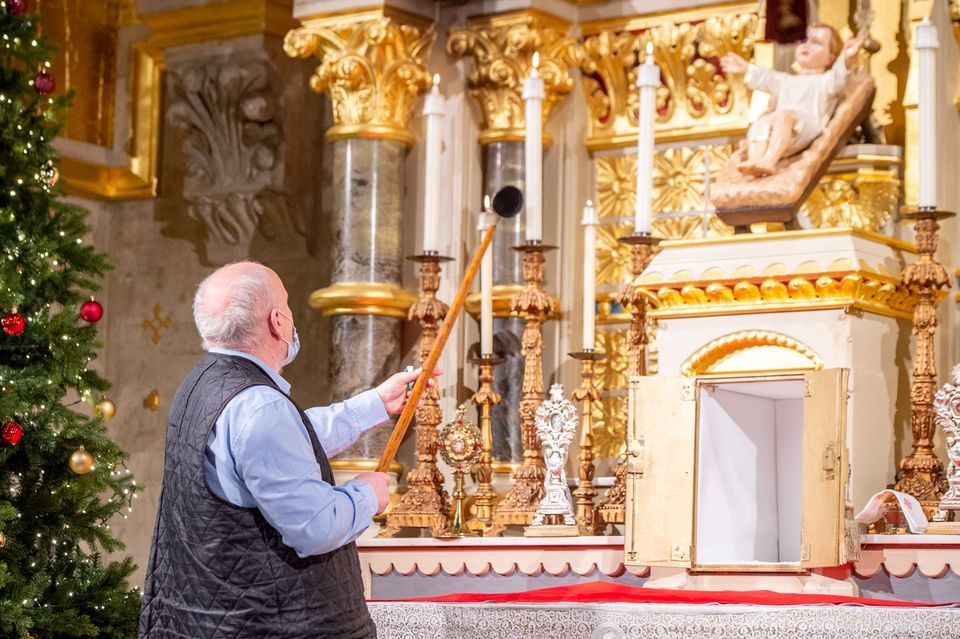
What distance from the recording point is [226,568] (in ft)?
10.6

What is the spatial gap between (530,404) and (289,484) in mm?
2266

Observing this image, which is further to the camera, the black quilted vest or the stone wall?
the stone wall

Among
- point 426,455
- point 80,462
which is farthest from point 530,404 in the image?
point 80,462

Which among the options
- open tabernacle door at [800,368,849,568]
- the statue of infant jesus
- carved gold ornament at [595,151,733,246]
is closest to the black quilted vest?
open tabernacle door at [800,368,849,568]

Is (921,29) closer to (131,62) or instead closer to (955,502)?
(955,502)

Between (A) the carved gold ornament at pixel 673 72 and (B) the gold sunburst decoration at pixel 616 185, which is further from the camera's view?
(B) the gold sunburst decoration at pixel 616 185

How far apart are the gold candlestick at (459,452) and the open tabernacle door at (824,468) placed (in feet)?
3.85

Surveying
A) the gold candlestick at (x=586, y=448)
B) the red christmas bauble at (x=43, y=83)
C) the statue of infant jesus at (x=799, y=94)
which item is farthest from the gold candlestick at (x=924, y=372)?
the red christmas bauble at (x=43, y=83)

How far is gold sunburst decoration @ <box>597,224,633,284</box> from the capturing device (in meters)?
6.34

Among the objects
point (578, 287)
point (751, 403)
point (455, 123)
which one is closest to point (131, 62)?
point (455, 123)

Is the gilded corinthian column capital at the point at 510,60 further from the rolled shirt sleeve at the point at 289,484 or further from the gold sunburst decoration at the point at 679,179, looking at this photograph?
the rolled shirt sleeve at the point at 289,484

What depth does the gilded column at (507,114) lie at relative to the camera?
19.8ft

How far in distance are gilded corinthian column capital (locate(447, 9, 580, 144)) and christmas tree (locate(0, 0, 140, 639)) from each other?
1535 mm

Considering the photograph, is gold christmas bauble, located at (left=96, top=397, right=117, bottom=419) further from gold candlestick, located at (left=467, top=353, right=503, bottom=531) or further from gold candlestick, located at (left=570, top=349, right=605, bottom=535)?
gold candlestick, located at (left=570, top=349, right=605, bottom=535)
